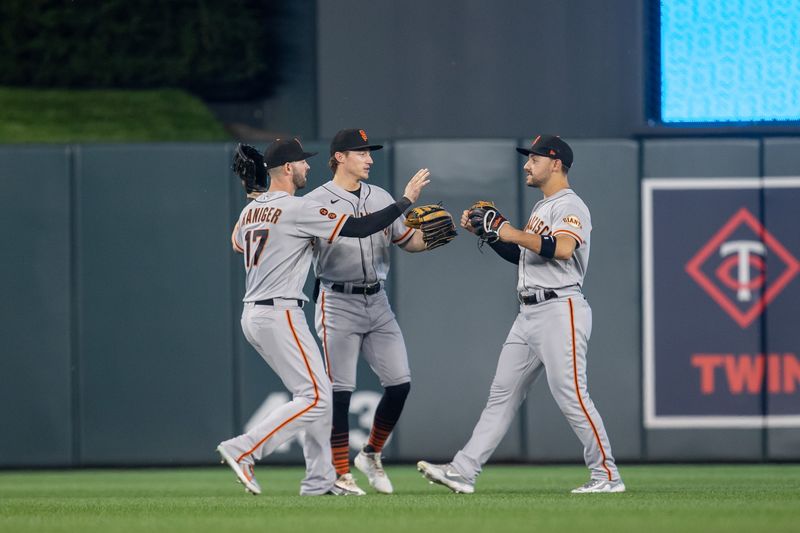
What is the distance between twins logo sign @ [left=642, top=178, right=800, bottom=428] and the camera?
799 cm

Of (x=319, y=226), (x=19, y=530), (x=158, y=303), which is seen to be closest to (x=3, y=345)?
(x=158, y=303)

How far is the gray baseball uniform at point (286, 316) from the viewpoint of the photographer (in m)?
5.73

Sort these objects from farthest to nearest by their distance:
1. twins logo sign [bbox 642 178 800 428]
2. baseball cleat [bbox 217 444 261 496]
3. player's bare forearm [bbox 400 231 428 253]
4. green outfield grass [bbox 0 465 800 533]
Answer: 1. twins logo sign [bbox 642 178 800 428]
2. player's bare forearm [bbox 400 231 428 253]
3. baseball cleat [bbox 217 444 261 496]
4. green outfield grass [bbox 0 465 800 533]

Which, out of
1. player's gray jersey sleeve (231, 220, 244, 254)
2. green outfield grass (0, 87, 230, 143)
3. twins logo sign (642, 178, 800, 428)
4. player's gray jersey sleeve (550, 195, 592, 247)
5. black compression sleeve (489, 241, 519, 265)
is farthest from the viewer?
green outfield grass (0, 87, 230, 143)

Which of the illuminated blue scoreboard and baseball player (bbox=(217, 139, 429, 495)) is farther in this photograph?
the illuminated blue scoreboard

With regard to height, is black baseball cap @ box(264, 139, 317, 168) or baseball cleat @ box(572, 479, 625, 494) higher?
black baseball cap @ box(264, 139, 317, 168)

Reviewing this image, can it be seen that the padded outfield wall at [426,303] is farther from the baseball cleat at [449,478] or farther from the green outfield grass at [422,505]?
the baseball cleat at [449,478]

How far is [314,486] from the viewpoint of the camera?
601 cm

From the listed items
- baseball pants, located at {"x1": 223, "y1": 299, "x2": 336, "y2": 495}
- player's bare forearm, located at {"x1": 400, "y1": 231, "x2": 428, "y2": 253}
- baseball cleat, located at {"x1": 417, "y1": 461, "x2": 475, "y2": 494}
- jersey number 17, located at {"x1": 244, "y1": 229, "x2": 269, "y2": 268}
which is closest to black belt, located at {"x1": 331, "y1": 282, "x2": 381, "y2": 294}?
player's bare forearm, located at {"x1": 400, "y1": 231, "x2": 428, "y2": 253}

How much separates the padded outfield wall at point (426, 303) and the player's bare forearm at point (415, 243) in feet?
5.87

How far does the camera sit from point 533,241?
18.7 feet

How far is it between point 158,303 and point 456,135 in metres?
2.44

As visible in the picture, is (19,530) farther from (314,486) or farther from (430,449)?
(430,449)

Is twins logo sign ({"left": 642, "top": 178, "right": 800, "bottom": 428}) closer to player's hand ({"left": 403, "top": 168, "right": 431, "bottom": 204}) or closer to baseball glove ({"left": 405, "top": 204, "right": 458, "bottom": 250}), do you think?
baseball glove ({"left": 405, "top": 204, "right": 458, "bottom": 250})
